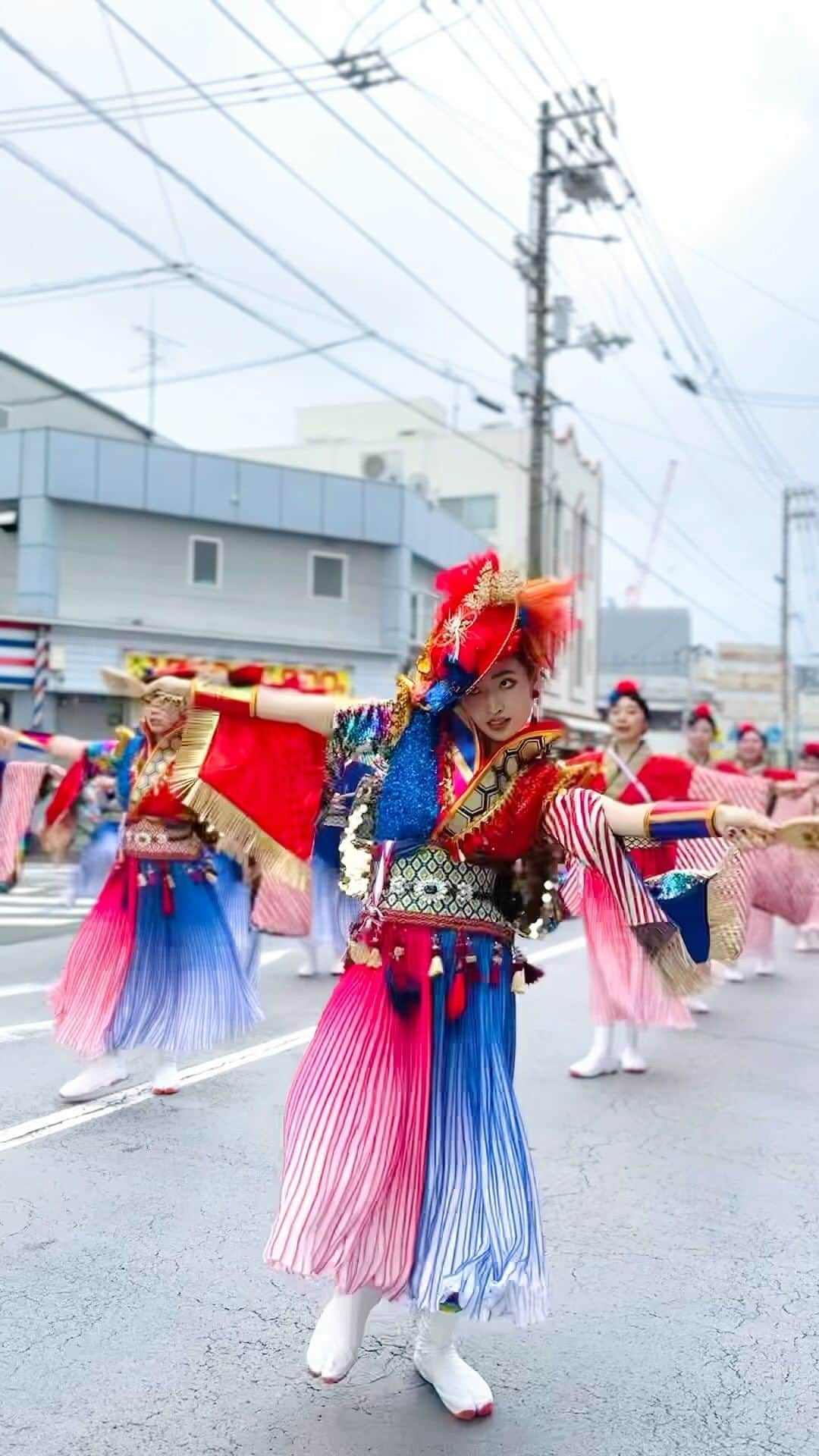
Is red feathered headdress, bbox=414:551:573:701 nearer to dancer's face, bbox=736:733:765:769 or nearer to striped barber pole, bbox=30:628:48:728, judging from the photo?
dancer's face, bbox=736:733:765:769

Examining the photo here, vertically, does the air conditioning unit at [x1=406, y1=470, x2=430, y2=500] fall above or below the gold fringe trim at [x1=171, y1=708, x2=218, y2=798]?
above

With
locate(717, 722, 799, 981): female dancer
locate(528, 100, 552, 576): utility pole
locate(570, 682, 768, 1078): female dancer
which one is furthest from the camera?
locate(528, 100, 552, 576): utility pole

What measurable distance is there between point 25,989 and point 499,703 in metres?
6.13

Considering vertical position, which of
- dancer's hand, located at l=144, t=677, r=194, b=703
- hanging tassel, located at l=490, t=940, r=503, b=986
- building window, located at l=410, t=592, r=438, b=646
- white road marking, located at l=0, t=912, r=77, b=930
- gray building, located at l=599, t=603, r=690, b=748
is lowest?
white road marking, located at l=0, t=912, r=77, b=930

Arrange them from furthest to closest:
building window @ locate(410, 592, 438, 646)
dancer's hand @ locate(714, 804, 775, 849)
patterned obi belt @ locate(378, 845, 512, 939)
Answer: building window @ locate(410, 592, 438, 646) < patterned obi belt @ locate(378, 845, 512, 939) < dancer's hand @ locate(714, 804, 775, 849)

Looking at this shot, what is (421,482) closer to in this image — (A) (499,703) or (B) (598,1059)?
(B) (598,1059)

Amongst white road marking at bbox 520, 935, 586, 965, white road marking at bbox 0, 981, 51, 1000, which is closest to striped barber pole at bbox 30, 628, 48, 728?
white road marking at bbox 520, 935, 586, 965

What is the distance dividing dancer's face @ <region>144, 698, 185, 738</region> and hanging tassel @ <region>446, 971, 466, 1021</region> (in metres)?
2.58

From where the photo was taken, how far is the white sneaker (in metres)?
5.59

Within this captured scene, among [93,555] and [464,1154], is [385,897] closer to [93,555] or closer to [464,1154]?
[464,1154]

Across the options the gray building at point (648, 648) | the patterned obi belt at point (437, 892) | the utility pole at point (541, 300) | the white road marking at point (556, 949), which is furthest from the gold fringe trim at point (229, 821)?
the gray building at point (648, 648)

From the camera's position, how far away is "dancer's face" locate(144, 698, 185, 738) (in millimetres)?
5414

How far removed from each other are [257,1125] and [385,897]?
2.34 metres

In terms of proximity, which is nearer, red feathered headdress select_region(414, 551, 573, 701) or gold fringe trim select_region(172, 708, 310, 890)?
red feathered headdress select_region(414, 551, 573, 701)
